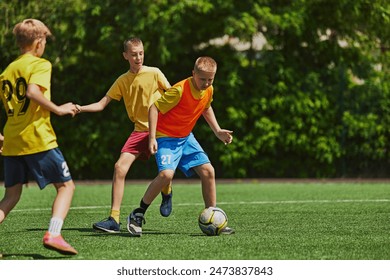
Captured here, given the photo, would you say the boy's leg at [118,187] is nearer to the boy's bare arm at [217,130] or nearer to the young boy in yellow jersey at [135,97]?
the young boy in yellow jersey at [135,97]

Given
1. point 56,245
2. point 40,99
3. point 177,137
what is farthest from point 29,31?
point 177,137

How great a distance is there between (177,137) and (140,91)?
2.93ft

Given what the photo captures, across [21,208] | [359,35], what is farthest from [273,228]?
[359,35]

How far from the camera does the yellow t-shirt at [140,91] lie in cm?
910

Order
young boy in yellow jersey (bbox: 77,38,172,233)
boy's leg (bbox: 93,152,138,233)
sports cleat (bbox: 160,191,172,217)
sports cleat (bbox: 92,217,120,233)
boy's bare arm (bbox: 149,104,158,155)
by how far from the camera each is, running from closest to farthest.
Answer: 1. boy's bare arm (bbox: 149,104,158,155)
2. sports cleat (bbox: 92,217,120,233)
3. boy's leg (bbox: 93,152,138,233)
4. young boy in yellow jersey (bbox: 77,38,172,233)
5. sports cleat (bbox: 160,191,172,217)

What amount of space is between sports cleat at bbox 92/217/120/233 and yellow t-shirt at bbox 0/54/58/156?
2.04 m

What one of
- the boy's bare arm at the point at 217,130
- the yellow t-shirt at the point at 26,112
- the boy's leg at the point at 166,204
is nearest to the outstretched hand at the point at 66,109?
the yellow t-shirt at the point at 26,112

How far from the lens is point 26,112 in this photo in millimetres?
6656

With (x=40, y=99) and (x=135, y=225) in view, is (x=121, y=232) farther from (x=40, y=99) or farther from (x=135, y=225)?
(x=40, y=99)

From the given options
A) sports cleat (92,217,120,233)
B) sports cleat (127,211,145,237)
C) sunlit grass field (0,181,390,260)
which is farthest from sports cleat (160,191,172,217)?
sports cleat (127,211,145,237)

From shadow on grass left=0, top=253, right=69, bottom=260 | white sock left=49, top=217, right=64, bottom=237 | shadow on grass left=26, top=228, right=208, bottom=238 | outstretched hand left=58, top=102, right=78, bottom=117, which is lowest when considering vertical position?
shadow on grass left=26, top=228, right=208, bottom=238

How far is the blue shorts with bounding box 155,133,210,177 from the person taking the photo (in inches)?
328

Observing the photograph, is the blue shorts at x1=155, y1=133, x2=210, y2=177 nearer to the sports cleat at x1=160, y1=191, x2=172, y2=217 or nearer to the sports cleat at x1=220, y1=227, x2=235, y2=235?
the sports cleat at x1=220, y1=227, x2=235, y2=235

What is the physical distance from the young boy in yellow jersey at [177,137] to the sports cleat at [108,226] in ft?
1.10
